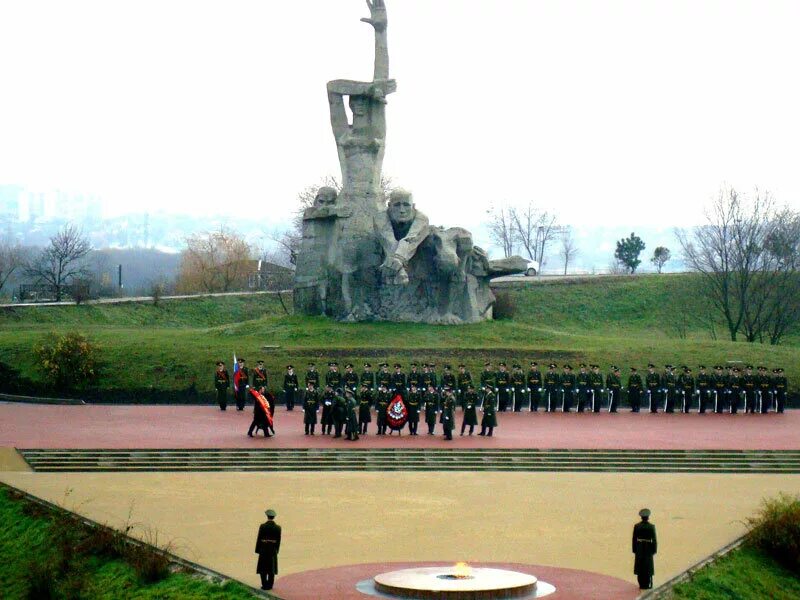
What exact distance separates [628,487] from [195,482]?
7654mm

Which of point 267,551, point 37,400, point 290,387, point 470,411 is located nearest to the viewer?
point 267,551

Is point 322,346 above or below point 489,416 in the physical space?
above

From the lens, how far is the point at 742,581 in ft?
60.0

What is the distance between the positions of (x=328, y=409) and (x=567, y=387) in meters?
8.84

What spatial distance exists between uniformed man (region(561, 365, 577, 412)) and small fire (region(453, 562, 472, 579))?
67.1 ft

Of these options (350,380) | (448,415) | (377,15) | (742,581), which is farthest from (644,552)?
(377,15)

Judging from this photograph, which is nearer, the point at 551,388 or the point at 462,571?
the point at 462,571

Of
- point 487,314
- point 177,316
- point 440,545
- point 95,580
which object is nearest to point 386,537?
point 440,545

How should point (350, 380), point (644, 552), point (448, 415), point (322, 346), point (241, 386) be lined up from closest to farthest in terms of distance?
point (644, 552), point (448, 415), point (350, 380), point (241, 386), point (322, 346)

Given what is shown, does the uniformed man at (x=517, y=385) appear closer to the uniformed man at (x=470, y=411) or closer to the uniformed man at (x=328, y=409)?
the uniformed man at (x=470, y=411)

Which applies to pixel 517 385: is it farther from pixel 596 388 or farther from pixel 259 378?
pixel 259 378

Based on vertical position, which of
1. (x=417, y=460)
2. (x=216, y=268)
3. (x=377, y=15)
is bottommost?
(x=417, y=460)

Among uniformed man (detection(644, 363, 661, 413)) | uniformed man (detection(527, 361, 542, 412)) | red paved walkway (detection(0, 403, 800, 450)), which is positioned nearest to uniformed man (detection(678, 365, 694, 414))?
uniformed man (detection(644, 363, 661, 413))

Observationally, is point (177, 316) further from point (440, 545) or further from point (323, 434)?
point (440, 545)
